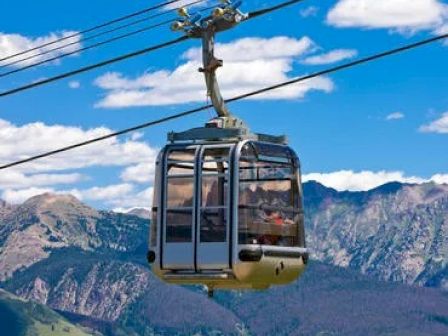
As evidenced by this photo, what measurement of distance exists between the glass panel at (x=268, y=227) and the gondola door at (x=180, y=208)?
1.43 m

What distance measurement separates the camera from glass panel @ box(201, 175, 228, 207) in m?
30.0

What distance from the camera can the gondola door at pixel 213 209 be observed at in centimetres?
2947

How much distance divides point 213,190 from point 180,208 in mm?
990

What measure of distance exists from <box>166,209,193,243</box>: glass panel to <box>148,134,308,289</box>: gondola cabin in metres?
0.02

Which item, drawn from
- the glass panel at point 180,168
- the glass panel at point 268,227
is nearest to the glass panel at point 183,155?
the glass panel at point 180,168

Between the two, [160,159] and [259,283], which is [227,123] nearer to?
[160,159]

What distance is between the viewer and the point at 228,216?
2934cm

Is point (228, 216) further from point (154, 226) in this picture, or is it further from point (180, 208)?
point (154, 226)

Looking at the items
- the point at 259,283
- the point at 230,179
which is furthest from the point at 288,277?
the point at 230,179

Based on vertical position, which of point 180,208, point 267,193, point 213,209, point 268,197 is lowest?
point 213,209

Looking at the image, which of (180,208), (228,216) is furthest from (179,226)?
(228,216)

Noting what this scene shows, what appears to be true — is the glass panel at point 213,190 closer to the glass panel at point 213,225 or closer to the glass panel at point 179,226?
the glass panel at point 213,225

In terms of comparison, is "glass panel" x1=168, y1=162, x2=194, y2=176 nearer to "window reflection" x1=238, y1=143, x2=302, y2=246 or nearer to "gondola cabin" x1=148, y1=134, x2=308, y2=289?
"gondola cabin" x1=148, y1=134, x2=308, y2=289

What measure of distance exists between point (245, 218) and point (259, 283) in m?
1.65
